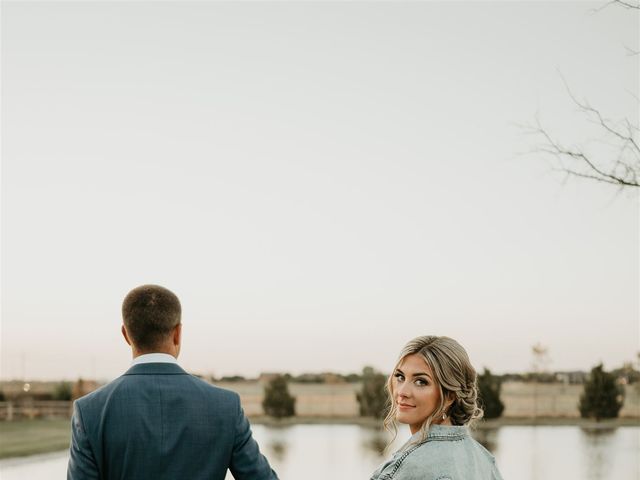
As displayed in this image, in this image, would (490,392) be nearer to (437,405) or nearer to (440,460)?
(437,405)

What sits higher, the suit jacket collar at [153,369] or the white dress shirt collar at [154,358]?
the white dress shirt collar at [154,358]

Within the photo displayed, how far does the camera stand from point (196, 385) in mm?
3359

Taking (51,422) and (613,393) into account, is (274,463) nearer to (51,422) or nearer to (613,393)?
(51,422)

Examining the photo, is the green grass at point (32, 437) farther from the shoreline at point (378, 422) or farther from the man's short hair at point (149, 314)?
the man's short hair at point (149, 314)

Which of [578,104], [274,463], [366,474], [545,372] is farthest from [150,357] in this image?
[545,372]

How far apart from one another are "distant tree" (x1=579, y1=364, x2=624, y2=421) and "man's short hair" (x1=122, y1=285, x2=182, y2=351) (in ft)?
82.2

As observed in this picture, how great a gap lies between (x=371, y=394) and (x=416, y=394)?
2501 centimetres

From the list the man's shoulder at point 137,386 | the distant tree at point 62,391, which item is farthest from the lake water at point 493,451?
the man's shoulder at point 137,386

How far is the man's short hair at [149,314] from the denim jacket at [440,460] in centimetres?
104

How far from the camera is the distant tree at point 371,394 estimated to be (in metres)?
27.2

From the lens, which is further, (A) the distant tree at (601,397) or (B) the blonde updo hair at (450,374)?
(A) the distant tree at (601,397)

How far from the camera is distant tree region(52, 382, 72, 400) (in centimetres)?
3094

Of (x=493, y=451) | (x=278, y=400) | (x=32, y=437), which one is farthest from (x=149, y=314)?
(x=278, y=400)

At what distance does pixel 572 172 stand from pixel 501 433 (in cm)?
1791
